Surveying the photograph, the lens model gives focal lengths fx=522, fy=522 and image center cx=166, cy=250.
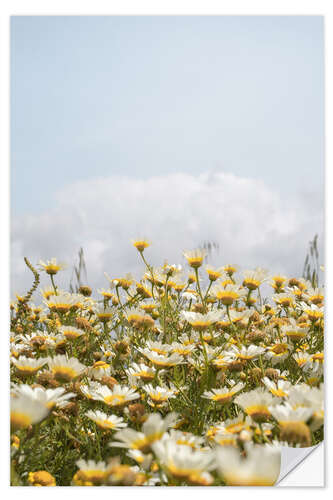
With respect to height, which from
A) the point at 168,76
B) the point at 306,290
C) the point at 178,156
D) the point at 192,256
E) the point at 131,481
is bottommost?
the point at 131,481

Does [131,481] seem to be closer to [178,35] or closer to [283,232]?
[283,232]

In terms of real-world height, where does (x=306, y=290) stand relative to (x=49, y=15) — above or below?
below

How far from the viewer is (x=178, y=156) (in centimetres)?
147

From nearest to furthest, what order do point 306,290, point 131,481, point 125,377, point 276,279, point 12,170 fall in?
point 131,481
point 125,377
point 12,170
point 306,290
point 276,279

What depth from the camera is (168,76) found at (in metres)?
1.48

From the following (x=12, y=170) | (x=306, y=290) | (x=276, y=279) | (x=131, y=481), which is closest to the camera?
(x=131, y=481)

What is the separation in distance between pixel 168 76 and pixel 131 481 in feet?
3.64

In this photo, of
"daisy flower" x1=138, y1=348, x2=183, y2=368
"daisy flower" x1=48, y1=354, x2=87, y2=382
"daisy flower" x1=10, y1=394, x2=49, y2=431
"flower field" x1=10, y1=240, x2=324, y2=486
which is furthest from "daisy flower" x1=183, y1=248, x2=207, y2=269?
"daisy flower" x1=10, y1=394, x2=49, y2=431

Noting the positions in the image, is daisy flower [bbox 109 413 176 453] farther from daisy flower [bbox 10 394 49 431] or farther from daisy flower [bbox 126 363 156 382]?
daisy flower [bbox 126 363 156 382]

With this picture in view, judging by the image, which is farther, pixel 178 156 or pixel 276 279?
pixel 276 279

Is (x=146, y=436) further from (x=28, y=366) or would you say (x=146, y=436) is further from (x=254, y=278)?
(x=254, y=278)

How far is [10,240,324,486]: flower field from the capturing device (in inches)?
Answer: 31.1

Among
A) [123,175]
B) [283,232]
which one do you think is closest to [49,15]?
[123,175]

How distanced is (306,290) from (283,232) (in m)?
0.24
